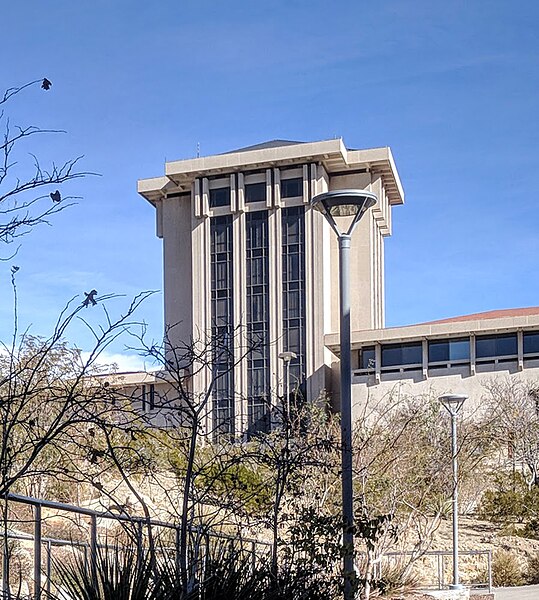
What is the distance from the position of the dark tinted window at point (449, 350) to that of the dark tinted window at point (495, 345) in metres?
0.62

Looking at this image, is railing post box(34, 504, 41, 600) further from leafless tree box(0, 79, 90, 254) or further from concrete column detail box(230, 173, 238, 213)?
concrete column detail box(230, 173, 238, 213)

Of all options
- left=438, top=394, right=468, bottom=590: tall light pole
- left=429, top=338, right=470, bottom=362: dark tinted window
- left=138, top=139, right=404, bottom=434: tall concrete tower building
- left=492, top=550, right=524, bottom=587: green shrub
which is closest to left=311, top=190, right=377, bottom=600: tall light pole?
left=438, top=394, right=468, bottom=590: tall light pole

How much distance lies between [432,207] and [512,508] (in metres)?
10.1

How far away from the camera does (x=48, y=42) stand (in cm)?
674

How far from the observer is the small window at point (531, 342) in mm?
54531

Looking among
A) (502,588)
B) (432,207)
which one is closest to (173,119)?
(502,588)

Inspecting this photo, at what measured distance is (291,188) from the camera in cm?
6194

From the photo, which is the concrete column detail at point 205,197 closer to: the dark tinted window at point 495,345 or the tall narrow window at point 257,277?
the tall narrow window at point 257,277

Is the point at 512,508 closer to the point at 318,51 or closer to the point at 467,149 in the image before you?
the point at 467,149

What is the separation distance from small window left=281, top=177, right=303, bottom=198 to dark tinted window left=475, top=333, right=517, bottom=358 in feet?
47.2

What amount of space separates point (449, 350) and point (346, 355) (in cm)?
4700

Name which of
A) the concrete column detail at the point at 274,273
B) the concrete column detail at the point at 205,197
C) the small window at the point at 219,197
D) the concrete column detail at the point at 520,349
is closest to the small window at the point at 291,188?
the concrete column detail at the point at 274,273

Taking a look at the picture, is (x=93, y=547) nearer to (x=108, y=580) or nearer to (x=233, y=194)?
(x=108, y=580)

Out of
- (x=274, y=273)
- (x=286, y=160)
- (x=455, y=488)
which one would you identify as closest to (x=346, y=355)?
(x=455, y=488)
